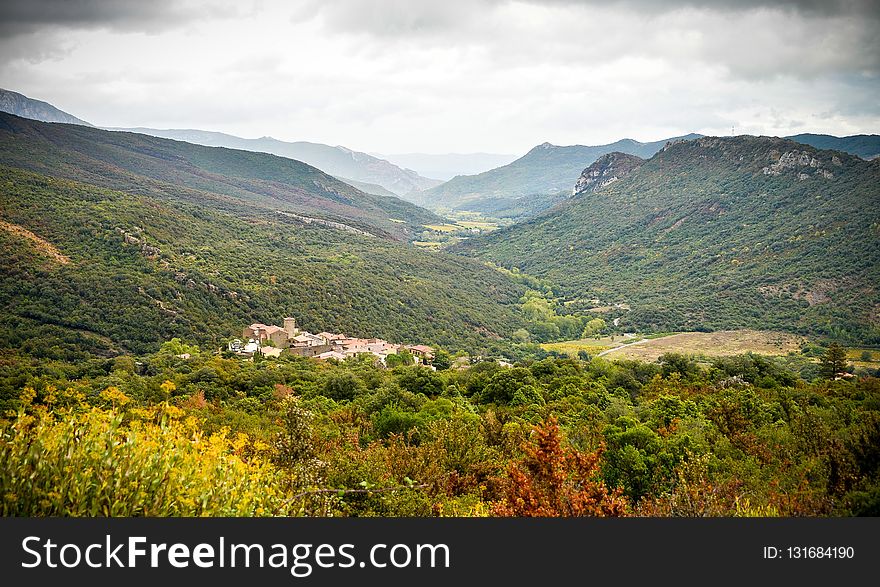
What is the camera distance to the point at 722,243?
305 ft

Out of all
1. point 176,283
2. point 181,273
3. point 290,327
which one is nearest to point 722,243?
point 290,327

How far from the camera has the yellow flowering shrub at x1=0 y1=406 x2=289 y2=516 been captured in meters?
5.27

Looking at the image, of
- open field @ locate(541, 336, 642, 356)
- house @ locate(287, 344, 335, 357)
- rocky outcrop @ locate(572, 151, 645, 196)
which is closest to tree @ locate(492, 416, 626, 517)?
house @ locate(287, 344, 335, 357)

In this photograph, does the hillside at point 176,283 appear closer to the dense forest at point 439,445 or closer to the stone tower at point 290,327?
the stone tower at point 290,327

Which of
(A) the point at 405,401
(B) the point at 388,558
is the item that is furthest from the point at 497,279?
(B) the point at 388,558

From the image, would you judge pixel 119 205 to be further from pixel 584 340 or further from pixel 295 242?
pixel 584 340

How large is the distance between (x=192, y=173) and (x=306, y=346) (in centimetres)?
11032

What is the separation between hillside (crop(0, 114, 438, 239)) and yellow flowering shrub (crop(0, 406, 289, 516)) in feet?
287

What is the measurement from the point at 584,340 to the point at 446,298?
18747 millimetres

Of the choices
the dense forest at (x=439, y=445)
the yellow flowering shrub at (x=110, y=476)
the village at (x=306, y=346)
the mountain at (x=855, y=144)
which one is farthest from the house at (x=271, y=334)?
the mountain at (x=855, y=144)

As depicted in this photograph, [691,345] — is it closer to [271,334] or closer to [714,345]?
[714,345]

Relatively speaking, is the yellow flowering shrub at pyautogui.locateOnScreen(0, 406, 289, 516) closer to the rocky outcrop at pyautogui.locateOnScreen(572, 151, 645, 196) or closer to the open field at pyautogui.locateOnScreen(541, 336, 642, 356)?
the open field at pyautogui.locateOnScreen(541, 336, 642, 356)

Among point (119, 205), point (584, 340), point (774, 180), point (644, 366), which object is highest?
point (774, 180)

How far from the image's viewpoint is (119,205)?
2293 inches
